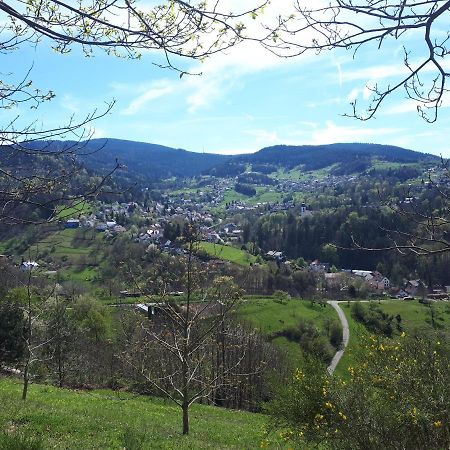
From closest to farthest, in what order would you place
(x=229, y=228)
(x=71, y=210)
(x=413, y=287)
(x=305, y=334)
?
(x=71, y=210)
(x=305, y=334)
(x=413, y=287)
(x=229, y=228)

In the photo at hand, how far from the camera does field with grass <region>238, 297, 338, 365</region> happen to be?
204ft

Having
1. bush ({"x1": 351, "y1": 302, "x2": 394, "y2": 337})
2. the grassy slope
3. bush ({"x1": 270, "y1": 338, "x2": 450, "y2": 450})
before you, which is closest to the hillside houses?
the grassy slope

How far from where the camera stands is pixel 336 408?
7633mm

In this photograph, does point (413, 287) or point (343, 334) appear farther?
point (413, 287)

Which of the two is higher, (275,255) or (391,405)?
(391,405)

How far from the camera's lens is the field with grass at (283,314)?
204 ft

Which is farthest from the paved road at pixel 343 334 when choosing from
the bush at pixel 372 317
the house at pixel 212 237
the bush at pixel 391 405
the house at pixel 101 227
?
the house at pixel 101 227

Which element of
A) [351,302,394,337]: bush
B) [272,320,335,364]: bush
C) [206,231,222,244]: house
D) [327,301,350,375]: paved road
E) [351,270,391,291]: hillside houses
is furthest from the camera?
[351,270,391,291]: hillside houses

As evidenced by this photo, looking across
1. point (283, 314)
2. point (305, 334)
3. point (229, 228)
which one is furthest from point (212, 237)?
point (229, 228)

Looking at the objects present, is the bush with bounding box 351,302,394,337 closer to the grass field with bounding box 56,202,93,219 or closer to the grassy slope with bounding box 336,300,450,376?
the grassy slope with bounding box 336,300,450,376

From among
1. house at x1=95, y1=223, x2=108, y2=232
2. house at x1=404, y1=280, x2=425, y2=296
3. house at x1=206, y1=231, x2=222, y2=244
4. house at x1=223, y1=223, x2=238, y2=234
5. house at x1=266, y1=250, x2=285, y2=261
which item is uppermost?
house at x1=206, y1=231, x2=222, y2=244

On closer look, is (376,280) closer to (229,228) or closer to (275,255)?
(275,255)

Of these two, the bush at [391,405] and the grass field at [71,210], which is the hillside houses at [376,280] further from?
the grass field at [71,210]

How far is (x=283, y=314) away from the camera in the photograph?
6906cm
